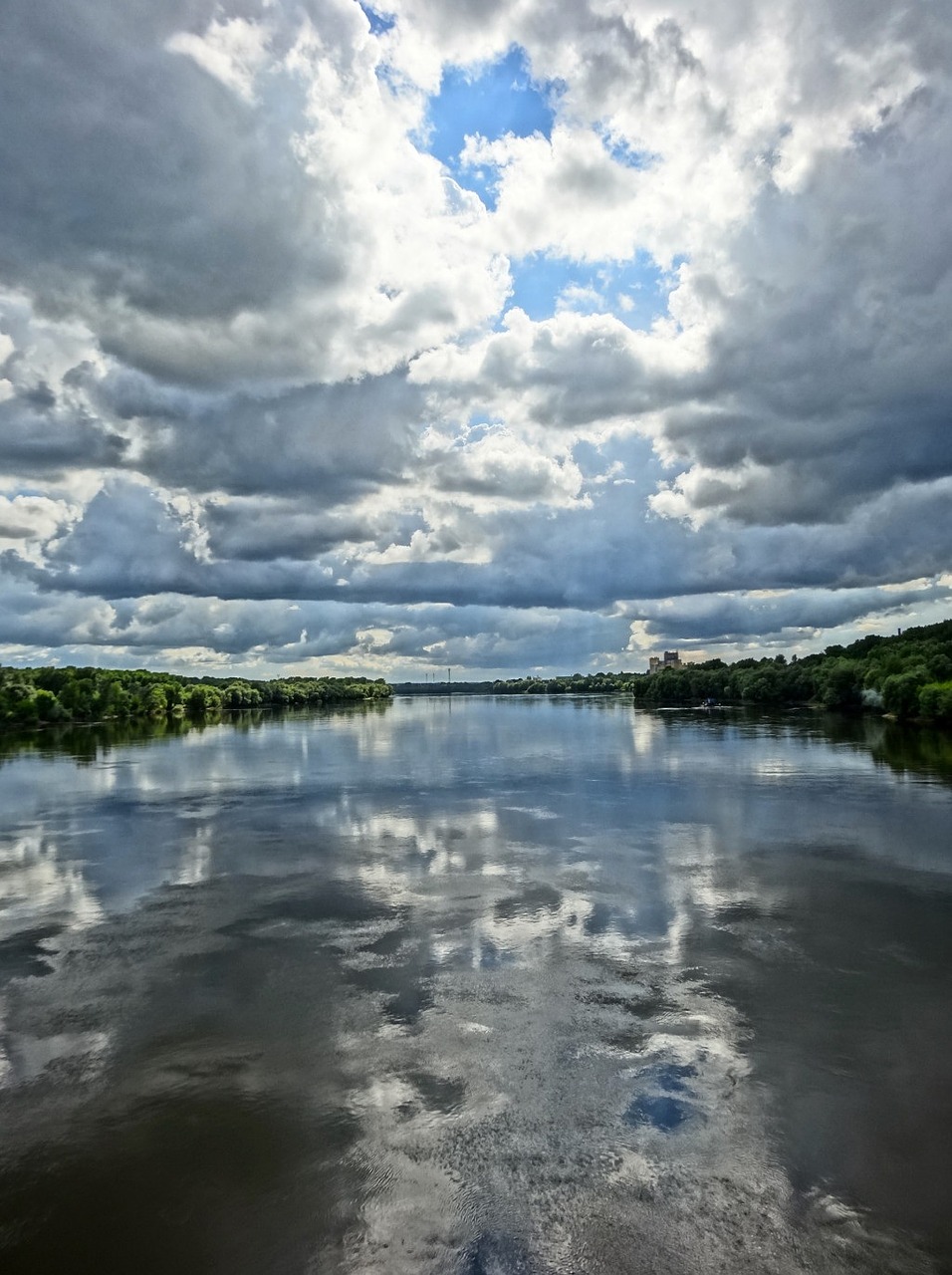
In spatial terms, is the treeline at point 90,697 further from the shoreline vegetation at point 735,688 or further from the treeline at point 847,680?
the treeline at point 847,680

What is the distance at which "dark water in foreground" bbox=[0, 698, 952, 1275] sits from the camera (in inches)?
361

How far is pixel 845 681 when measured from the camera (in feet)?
387

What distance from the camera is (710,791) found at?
41531 mm

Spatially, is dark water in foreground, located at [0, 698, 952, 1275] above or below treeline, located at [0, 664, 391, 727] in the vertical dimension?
below

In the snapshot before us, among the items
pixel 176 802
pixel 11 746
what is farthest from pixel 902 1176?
pixel 11 746

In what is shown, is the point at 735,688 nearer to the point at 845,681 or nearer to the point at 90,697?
the point at 845,681

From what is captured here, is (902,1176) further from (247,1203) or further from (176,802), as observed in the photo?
(176,802)

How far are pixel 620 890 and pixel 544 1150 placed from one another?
41.7ft

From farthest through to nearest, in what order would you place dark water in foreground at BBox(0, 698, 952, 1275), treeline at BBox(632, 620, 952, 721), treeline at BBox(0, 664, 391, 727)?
treeline at BBox(0, 664, 391, 727) < treeline at BBox(632, 620, 952, 721) < dark water in foreground at BBox(0, 698, 952, 1275)

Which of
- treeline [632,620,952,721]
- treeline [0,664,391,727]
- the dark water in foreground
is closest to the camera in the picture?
the dark water in foreground

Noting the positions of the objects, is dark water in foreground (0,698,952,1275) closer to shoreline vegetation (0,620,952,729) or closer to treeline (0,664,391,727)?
shoreline vegetation (0,620,952,729)

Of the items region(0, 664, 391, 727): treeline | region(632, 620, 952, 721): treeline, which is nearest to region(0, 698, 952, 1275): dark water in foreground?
region(632, 620, 952, 721): treeline

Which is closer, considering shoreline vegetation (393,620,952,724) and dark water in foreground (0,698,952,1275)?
dark water in foreground (0,698,952,1275)

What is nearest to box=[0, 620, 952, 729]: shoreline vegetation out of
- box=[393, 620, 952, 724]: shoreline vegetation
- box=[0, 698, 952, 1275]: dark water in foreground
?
box=[393, 620, 952, 724]: shoreline vegetation
